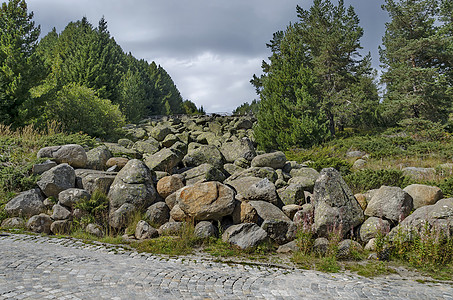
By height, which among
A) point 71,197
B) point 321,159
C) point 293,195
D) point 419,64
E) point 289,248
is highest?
point 419,64

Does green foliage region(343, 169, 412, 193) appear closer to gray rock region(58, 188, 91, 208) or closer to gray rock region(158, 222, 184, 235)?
gray rock region(158, 222, 184, 235)

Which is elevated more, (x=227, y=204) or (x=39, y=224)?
(x=227, y=204)

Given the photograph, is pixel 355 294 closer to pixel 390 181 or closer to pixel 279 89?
pixel 390 181

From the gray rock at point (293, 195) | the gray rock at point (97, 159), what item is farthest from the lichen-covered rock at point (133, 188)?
the gray rock at point (293, 195)

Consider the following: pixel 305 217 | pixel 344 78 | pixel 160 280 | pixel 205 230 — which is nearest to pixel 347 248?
pixel 305 217

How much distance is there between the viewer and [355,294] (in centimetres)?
485

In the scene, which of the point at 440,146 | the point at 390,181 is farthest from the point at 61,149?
the point at 440,146

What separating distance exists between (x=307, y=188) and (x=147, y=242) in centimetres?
554

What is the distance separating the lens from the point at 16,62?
55.1ft

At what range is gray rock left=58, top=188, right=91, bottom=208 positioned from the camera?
349 inches

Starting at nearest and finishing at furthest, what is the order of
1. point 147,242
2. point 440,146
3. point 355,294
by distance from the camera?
point 355,294, point 147,242, point 440,146

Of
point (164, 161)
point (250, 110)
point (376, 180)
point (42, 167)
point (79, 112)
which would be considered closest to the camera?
point (42, 167)

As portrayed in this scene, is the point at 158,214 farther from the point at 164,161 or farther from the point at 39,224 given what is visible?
the point at 39,224

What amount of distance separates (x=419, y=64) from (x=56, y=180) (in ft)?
108
